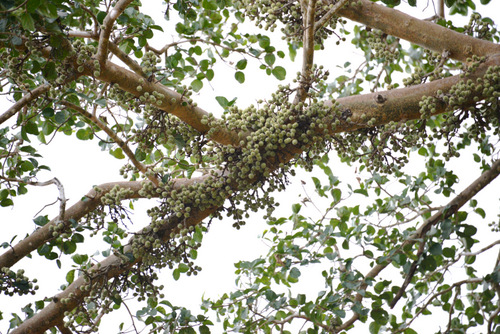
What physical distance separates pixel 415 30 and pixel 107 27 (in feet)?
5.25

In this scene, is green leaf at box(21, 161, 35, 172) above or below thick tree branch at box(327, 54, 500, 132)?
below

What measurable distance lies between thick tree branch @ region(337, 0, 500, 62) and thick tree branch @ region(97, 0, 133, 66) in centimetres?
126

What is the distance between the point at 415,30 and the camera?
8.63 ft

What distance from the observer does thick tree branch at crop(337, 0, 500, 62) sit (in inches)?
→ 100.0

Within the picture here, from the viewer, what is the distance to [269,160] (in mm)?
2270

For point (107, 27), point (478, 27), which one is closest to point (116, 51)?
point (107, 27)

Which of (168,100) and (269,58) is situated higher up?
(269,58)

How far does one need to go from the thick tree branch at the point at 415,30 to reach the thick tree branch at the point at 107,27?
1.26 metres

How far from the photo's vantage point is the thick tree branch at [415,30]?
100.0 inches

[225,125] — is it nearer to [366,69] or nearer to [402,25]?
[402,25]

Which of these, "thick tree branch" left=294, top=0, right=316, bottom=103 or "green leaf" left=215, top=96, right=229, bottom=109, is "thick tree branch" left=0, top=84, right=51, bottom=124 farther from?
"thick tree branch" left=294, top=0, right=316, bottom=103

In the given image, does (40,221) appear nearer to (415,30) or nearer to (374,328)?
(374,328)

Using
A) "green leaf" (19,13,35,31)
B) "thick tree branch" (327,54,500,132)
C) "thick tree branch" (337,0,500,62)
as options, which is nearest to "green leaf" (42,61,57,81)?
"green leaf" (19,13,35,31)

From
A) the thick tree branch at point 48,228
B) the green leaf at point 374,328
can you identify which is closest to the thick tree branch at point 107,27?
the thick tree branch at point 48,228
